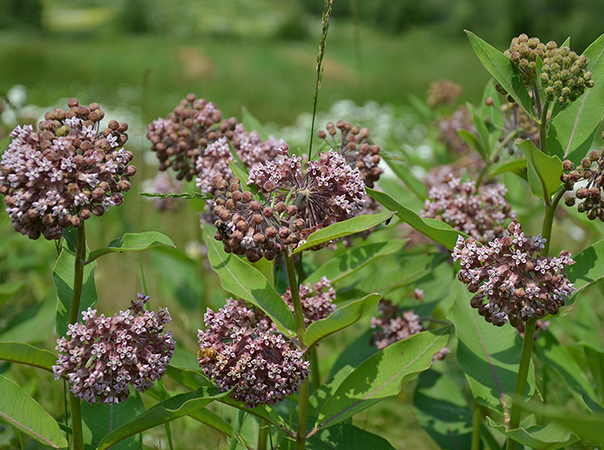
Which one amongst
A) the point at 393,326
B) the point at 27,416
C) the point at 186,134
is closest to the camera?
the point at 27,416

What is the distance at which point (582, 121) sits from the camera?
2139 mm

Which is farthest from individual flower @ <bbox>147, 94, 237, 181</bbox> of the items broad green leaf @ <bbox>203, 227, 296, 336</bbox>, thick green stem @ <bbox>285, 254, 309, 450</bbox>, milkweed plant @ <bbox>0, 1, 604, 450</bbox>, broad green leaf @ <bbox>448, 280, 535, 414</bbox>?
broad green leaf @ <bbox>448, 280, 535, 414</bbox>

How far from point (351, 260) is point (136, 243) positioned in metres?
1.01

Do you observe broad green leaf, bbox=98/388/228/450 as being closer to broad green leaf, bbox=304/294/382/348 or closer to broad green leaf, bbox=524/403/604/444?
broad green leaf, bbox=304/294/382/348

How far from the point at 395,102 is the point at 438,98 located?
588 inches

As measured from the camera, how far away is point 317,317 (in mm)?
2172

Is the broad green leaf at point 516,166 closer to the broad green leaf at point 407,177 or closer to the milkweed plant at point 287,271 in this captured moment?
the milkweed plant at point 287,271

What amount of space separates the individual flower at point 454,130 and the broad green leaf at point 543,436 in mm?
2683

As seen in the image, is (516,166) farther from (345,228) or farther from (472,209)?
(345,228)

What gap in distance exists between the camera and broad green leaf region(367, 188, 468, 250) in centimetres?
201

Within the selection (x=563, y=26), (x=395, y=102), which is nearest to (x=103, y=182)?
(x=395, y=102)

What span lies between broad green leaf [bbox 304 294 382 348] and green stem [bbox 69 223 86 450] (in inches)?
30.4

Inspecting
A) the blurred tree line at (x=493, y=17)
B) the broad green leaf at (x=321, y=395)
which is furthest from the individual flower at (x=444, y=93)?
the blurred tree line at (x=493, y=17)

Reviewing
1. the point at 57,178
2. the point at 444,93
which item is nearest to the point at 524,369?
the point at 57,178
